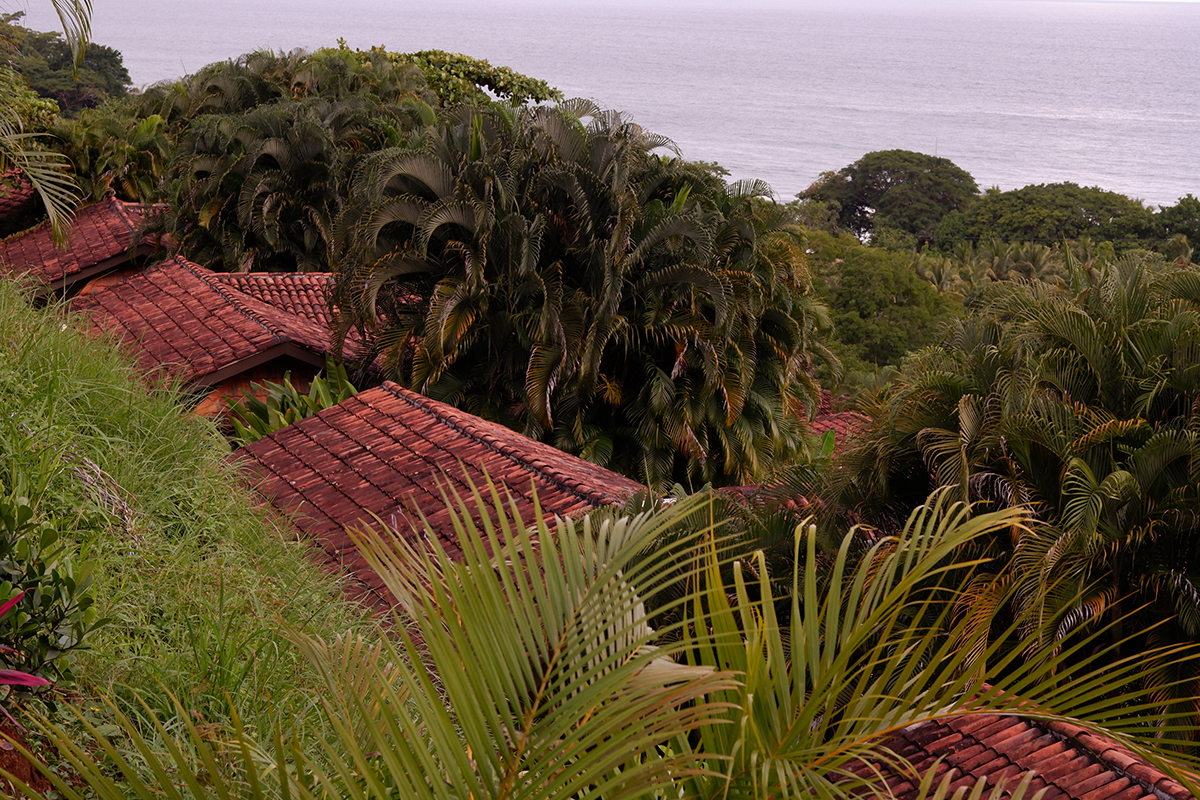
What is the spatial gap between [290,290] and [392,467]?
10.5m

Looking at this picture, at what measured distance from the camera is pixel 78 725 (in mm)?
3736

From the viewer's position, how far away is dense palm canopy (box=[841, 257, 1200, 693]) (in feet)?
23.0

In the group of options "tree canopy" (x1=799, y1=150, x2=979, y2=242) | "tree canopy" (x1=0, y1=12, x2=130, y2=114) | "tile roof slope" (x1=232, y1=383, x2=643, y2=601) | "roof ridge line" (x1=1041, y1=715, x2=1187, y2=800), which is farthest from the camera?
"tree canopy" (x1=799, y1=150, x2=979, y2=242)

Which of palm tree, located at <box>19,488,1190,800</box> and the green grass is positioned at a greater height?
palm tree, located at <box>19,488,1190,800</box>

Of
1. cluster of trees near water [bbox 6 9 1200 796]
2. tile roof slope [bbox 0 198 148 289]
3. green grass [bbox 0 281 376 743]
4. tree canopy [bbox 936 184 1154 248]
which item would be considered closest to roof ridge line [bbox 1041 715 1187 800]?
cluster of trees near water [bbox 6 9 1200 796]

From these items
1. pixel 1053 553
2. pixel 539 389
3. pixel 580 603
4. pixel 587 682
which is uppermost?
pixel 580 603

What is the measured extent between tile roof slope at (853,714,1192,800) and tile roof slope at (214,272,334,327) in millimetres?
14242

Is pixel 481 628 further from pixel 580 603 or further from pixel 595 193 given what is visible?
pixel 595 193

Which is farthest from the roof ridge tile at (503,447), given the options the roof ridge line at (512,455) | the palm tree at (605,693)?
the palm tree at (605,693)

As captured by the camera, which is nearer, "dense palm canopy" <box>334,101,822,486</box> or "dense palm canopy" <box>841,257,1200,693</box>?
"dense palm canopy" <box>841,257,1200,693</box>

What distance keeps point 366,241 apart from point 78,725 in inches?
447

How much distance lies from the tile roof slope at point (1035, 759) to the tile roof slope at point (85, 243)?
66.2 feet

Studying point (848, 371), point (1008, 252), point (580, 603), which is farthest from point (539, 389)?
point (1008, 252)

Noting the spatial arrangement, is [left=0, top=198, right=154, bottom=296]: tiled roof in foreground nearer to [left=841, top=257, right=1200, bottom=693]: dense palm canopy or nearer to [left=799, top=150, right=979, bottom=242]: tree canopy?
[left=841, top=257, right=1200, bottom=693]: dense palm canopy
